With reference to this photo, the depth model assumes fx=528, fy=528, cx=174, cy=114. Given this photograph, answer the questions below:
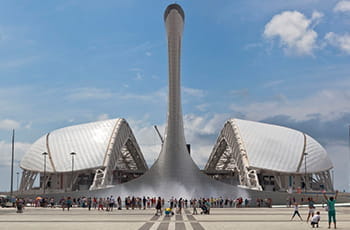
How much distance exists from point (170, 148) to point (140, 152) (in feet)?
123

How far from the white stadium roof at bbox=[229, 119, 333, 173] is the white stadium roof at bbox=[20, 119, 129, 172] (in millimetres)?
22338

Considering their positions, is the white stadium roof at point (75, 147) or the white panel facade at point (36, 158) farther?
the white panel facade at point (36, 158)

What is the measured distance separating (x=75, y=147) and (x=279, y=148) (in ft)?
114

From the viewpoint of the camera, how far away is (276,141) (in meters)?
91.7

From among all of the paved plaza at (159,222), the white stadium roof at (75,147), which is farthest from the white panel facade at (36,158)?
the paved plaza at (159,222)

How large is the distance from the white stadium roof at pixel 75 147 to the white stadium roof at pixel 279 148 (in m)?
22.3

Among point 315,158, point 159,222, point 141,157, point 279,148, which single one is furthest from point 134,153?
point 159,222

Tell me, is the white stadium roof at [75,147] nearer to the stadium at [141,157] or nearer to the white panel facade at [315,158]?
the stadium at [141,157]

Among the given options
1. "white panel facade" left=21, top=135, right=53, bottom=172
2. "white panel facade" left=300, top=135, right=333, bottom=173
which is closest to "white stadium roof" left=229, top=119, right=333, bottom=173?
"white panel facade" left=300, top=135, right=333, bottom=173

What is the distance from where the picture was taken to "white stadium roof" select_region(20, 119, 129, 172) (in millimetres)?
86562

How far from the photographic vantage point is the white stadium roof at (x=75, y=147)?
86562 millimetres

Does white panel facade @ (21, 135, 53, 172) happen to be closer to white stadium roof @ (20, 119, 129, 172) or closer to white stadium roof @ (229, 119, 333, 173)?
white stadium roof @ (20, 119, 129, 172)

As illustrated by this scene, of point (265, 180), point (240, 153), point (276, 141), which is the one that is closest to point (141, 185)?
point (240, 153)

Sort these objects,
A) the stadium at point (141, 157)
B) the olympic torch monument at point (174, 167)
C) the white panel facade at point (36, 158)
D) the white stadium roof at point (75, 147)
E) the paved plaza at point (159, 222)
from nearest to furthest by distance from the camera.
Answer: the paved plaza at point (159, 222)
the olympic torch monument at point (174, 167)
the stadium at point (141, 157)
the white stadium roof at point (75, 147)
the white panel facade at point (36, 158)
